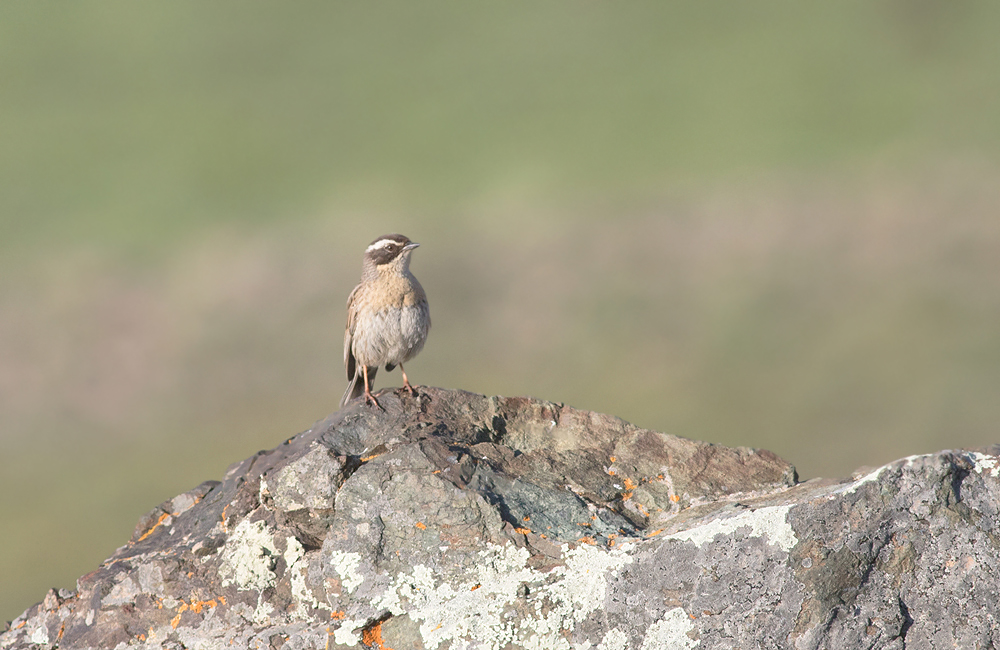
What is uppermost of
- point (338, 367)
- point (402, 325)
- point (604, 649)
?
point (338, 367)

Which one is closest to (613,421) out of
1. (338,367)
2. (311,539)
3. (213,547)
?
(311,539)

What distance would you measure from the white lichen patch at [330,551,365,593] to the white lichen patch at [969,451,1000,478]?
308 centimetres

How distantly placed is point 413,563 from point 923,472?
2.55 metres

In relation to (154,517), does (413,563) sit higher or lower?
lower

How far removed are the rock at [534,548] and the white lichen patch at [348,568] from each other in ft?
0.04

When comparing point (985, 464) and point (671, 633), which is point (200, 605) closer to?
point (671, 633)

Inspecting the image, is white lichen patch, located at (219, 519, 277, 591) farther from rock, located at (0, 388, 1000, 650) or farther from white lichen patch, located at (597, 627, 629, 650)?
white lichen patch, located at (597, 627, 629, 650)

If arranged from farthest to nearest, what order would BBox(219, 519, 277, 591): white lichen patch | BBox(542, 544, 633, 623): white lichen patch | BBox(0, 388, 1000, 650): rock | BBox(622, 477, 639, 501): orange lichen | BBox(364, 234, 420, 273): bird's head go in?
BBox(364, 234, 420, 273): bird's head → BBox(622, 477, 639, 501): orange lichen → BBox(219, 519, 277, 591): white lichen patch → BBox(542, 544, 633, 623): white lichen patch → BBox(0, 388, 1000, 650): rock

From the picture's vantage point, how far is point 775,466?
5.88 metres

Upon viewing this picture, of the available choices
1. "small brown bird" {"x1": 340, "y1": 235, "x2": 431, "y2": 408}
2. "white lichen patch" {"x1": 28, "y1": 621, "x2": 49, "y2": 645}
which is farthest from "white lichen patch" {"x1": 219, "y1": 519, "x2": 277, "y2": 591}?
"small brown bird" {"x1": 340, "y1": 235, "x2": 431, "y2": 408}

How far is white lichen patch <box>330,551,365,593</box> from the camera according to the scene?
16.0 feet

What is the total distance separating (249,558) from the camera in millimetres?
5262

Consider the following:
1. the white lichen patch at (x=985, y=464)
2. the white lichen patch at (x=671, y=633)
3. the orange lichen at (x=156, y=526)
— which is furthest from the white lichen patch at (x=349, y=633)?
the white lichen patch at (x=985, y=464)

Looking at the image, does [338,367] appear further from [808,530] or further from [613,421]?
[808,530]
